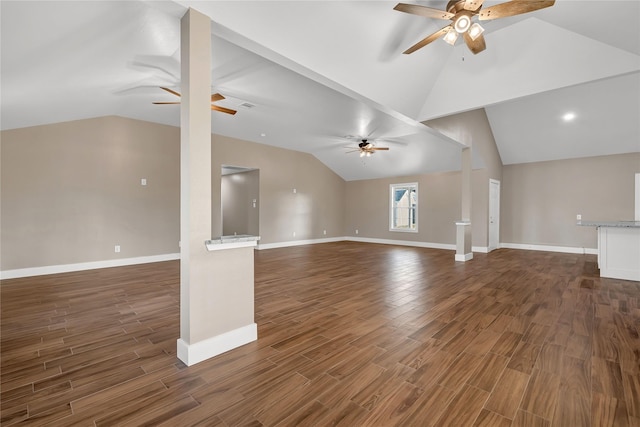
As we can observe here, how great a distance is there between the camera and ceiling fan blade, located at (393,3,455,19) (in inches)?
95.7

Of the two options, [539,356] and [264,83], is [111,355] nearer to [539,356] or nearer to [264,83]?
[539,356]

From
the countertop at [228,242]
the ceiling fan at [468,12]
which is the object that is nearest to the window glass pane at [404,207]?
the ceiling fan at [468,12]

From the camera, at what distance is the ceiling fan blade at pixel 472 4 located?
2.48m

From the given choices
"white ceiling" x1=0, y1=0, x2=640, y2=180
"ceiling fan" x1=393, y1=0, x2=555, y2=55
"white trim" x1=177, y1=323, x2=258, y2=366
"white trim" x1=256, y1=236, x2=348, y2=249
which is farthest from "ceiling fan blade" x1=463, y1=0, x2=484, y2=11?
"white trim" x1=256, y1=236, x2=348, y2=249

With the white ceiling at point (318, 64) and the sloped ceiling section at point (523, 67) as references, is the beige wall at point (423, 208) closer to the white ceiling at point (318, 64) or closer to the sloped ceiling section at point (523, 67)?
the white ceiling at point (318, 64)

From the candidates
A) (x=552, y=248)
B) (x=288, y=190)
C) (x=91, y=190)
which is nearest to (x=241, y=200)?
(x=288, y=190)

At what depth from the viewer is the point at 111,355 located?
215cm

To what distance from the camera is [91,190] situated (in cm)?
513

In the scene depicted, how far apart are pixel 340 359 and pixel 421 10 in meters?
3.02

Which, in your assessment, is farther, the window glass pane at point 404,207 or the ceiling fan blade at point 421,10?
the window glass pane at point 404,207

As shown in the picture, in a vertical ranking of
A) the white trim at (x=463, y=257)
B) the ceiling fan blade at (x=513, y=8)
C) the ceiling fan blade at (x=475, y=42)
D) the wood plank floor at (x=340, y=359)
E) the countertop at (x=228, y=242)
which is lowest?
the wood plank floor at (x=340, y=359)

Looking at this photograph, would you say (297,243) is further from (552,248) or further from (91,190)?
(552,248)

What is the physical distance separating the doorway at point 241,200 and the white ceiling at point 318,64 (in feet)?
6.79

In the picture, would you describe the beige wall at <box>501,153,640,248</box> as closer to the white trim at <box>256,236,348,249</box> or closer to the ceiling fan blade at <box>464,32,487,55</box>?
the white trim at <box>256,236,348,249</box>
